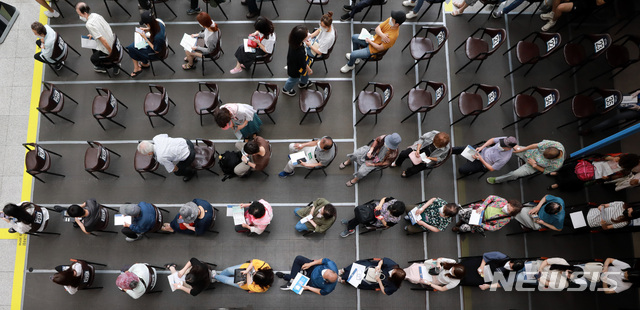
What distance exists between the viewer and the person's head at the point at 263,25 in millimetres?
5059

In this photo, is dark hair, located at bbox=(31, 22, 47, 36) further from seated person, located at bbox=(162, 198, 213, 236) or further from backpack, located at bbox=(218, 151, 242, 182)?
seated person, located at bbox=(162, 198, 213, 236)

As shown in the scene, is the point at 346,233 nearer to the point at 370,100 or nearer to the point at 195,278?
the point at 370,100

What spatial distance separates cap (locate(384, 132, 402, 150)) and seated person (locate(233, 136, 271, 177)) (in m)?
1.79

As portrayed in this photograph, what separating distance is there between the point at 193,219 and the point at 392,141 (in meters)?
3.01

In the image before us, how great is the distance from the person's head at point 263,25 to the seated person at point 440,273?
428 centimetres

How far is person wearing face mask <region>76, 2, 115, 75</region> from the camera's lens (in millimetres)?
5414

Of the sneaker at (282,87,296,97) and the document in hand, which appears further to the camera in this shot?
the sneaker at (282,87,296,97)

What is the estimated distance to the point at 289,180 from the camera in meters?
5.88

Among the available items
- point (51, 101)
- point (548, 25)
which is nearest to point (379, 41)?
point (548, 25)

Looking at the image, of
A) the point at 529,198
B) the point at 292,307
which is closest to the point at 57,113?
the point at 292,307

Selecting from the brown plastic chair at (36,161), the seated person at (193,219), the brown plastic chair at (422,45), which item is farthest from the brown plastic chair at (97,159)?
the brown plastic chair at (422,45)

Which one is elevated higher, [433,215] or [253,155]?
[253,155]

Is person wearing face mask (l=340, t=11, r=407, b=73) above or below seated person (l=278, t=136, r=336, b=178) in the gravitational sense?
above

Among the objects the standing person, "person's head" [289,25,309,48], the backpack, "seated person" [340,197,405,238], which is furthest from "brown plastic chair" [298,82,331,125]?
"seated person" [340,197,405,238]
